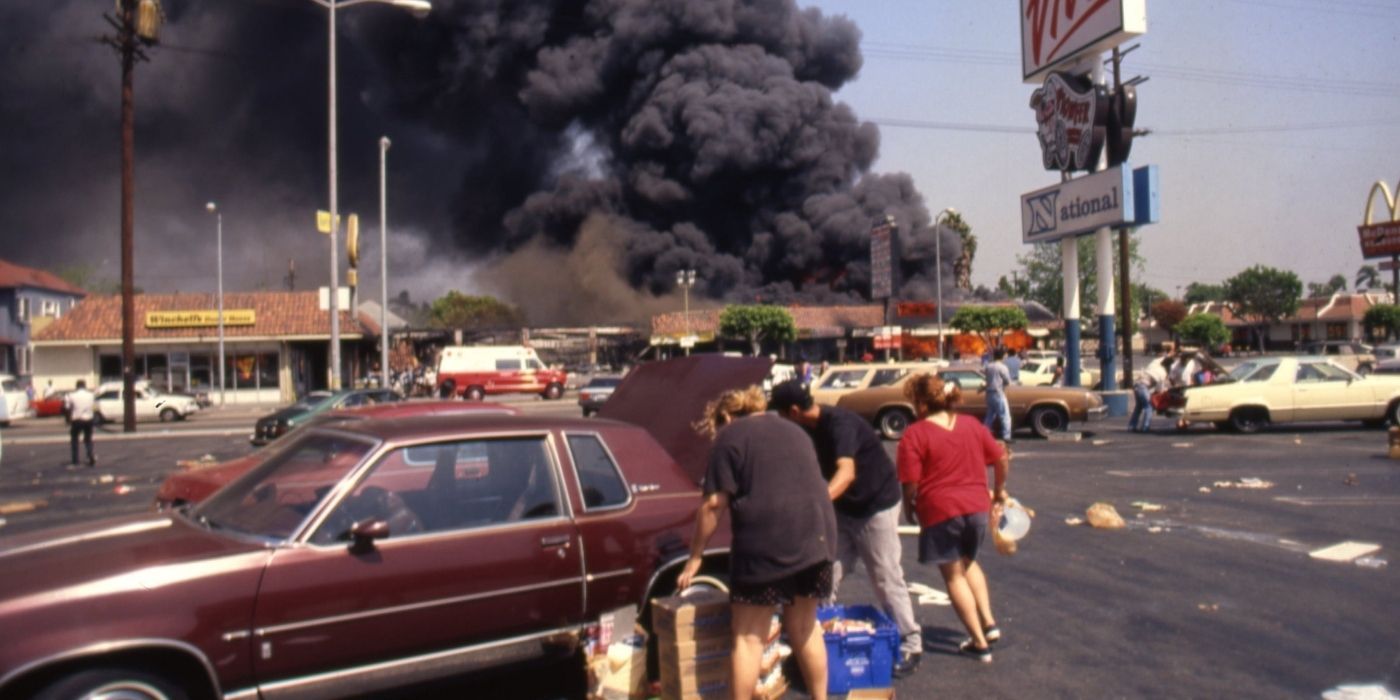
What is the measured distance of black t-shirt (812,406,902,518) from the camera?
5398mm

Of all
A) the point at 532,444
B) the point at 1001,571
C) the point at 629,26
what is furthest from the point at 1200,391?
the point at 629,26

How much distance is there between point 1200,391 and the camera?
18047 millimetres

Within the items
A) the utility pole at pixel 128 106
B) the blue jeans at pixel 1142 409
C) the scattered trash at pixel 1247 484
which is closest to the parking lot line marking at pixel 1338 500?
the scattered trash at pixel 1247 484

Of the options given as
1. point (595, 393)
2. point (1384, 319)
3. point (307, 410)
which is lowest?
point (595, 393)

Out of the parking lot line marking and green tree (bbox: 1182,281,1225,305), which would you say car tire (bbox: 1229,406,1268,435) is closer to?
the parking lot line marking

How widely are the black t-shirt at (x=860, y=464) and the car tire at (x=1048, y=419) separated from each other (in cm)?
1358

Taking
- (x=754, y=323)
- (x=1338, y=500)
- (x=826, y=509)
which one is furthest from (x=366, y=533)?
(x=754, y=323)

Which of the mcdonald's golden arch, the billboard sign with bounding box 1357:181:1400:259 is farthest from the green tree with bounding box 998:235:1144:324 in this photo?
the mcdonald's golden arch

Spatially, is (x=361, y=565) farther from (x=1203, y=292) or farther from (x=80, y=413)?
(x=1203, y=292)

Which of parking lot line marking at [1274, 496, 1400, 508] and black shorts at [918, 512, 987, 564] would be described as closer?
black shorts at [918, 512, 987, 564]

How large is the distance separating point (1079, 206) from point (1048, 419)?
836 cm

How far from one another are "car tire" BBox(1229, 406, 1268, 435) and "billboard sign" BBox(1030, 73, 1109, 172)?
28.1 ft

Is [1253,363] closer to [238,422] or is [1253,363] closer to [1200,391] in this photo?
[1200,391]

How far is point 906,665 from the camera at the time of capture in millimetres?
5441
